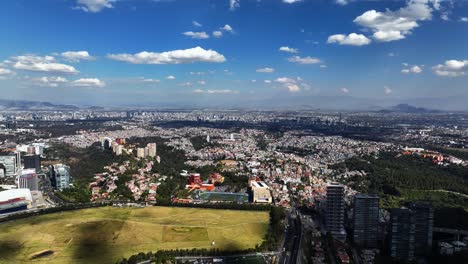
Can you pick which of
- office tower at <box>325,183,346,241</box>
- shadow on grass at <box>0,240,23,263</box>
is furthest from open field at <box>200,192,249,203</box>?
shadow on grass at <box>0,240,23,263</box>

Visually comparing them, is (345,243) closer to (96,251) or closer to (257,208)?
(257,208)

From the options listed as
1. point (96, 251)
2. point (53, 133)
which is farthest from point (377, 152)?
point (53, 133)

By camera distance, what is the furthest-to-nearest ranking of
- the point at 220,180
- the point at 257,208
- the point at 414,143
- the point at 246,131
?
the point at 246,131, the point at 414,143, the point at 220,180, the point at 257,208

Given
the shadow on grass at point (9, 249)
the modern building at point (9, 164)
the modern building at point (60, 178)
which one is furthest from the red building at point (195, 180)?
the modern building at point (9, 164)

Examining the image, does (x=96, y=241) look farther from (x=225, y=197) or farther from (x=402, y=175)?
(x=402, y=175)

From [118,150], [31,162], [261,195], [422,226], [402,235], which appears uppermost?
[118,150]

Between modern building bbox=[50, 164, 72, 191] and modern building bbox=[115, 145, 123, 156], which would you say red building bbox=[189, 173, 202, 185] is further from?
modern building bbox=[115, 145, 123, 156]

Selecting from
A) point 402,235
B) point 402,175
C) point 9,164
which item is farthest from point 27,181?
point 402,175

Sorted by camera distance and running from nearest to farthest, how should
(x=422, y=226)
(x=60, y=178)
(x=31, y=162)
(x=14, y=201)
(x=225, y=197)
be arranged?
(x=422, y=226) → (x=14, y=201) → (x=225, y=197) → (x=60, y=178) → (x=31, y=162)
